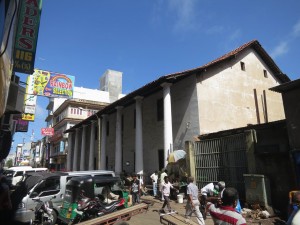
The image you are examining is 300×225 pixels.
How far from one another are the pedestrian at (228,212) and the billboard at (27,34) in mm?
7959

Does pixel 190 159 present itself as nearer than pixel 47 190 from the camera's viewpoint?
No

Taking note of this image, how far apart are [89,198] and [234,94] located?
13.8 metres

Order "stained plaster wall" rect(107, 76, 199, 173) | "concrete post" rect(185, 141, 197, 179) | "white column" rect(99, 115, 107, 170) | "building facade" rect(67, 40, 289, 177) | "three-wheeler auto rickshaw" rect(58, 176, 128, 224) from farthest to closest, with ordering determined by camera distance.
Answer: "white column" rect(99, 115, 107, 170), "stained plaster wall" rect(107, 76, 199, 173), "building facade" rect(67, 40, 289, 177), "concrete post" rect(185, 141, 197, 179), "three-wheeler auto rickshaw" rect(58, 176, 128, 224)

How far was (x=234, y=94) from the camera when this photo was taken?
1920 cm

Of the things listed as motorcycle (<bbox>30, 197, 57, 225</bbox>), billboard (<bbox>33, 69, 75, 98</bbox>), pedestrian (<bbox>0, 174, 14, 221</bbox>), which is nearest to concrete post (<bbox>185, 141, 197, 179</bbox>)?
motorcycle (<bbox>30, 197, 57, 225</bbox>)

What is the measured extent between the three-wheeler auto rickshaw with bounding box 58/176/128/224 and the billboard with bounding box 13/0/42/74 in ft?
14.5

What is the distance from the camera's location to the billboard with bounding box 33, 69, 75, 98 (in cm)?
1723

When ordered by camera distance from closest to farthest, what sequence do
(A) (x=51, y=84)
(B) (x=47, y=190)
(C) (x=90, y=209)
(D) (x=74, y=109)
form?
(C) (x=90, y=209) → (B) (x=47, y=190) → (A) (x=51, y=84) → (D) (x=74, y=109)

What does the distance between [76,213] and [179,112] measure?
439 inches

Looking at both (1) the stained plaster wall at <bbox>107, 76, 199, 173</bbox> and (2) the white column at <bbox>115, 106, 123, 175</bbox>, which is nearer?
(1) the stained plaster wall at <bbox>107, 76, 199, 173</bbox>

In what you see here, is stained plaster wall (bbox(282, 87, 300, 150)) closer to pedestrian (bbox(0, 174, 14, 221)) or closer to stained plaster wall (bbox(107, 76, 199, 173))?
stained plaster wall (bbox(107, 76, 199, 173))

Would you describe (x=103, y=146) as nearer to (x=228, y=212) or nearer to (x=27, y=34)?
(x=27, y=34)

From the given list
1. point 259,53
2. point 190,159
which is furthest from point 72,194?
point 259,53

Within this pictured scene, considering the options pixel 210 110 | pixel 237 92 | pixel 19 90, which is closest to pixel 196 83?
pixel 210 110
